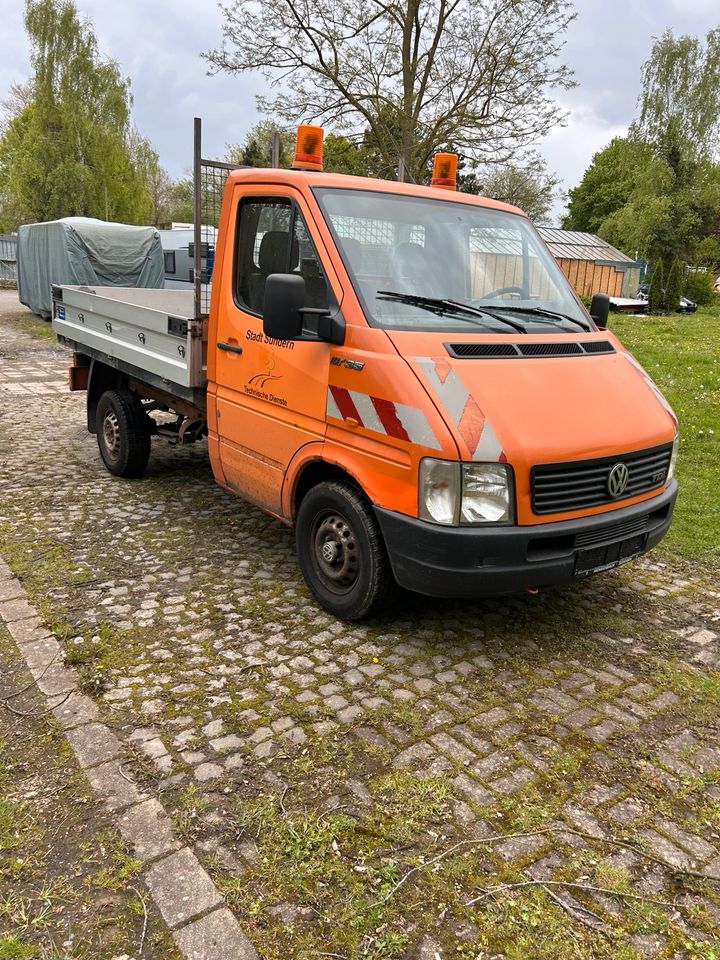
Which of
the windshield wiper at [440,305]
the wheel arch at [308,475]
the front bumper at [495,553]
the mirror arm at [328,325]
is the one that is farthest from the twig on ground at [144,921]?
the windshield wiper at [440,305]

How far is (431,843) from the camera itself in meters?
2.59

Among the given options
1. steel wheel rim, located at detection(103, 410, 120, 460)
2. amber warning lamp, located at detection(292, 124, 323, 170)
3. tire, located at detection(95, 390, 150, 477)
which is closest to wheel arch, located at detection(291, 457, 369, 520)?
amber warning lamp, located at detection(292, 124, 323, 170)

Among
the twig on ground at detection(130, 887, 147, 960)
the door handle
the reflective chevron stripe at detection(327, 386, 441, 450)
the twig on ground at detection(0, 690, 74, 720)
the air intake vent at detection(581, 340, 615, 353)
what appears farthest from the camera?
the door handle

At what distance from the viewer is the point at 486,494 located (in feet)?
11.0

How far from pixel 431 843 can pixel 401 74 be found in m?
15.4

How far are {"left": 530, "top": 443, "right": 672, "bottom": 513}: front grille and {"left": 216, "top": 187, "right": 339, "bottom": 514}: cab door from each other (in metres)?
1.21

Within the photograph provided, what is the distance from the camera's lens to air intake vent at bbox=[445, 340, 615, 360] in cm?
358

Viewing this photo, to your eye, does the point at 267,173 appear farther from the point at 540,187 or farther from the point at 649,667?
the point at 540,187

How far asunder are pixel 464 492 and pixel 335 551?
3.18 ft

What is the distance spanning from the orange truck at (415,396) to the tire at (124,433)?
4.57 feet

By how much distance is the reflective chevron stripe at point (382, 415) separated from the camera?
3.35 meters

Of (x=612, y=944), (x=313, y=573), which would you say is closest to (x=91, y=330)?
(x=313, y=573)

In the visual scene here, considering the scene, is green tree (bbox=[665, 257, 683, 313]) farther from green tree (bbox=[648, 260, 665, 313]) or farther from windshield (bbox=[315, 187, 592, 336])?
windshield (bbox=[315, 187, 592, 336])

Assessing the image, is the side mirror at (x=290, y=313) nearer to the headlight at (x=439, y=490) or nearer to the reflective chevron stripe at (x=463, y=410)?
the reflective chevron stripe at (x=463, y=410)
